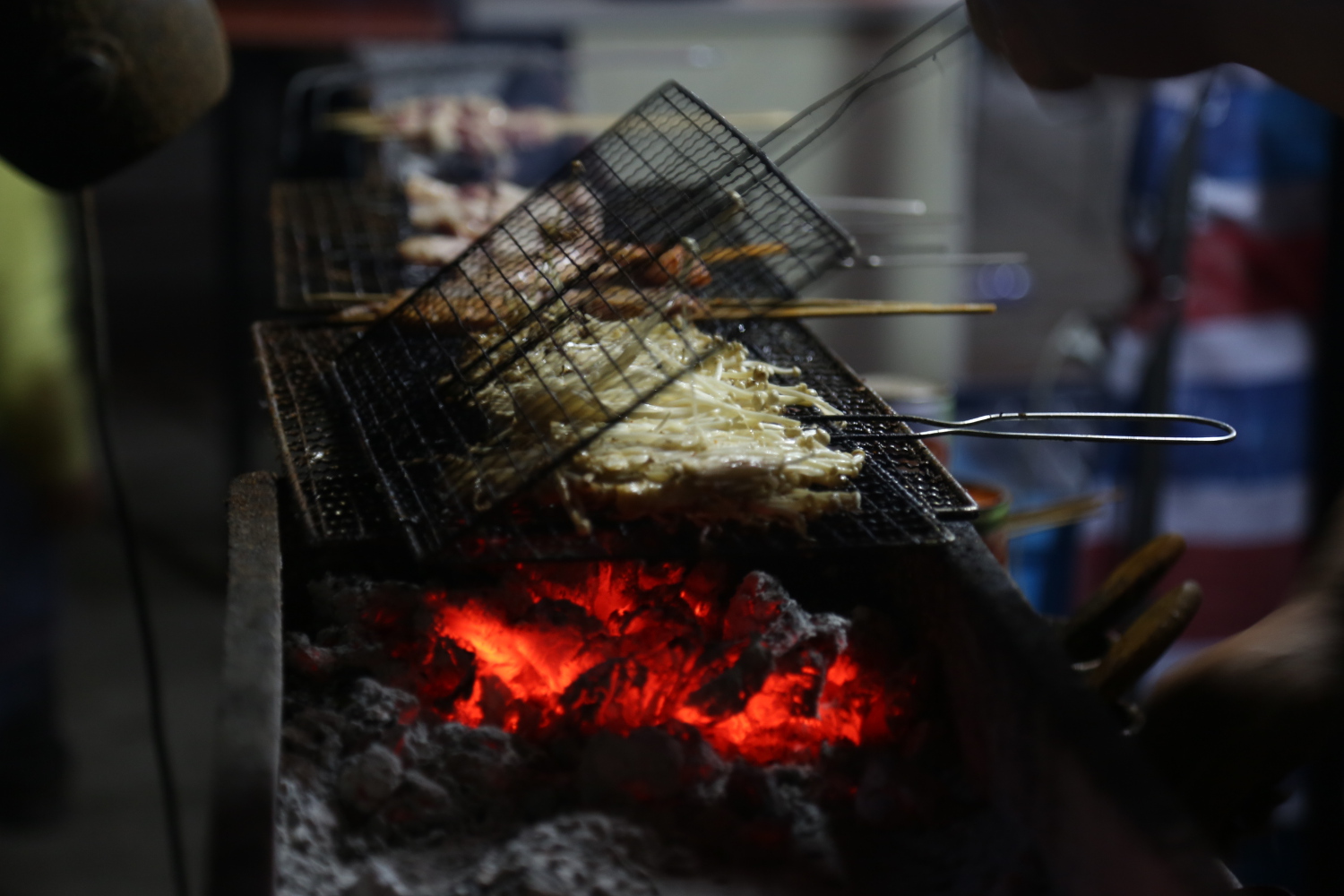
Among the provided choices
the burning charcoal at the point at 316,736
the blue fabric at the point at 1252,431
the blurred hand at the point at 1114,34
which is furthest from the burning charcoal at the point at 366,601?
the blue fabric at the point at 1252,431

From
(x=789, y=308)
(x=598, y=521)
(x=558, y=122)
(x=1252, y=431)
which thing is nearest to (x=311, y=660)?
(x=598, y=521)

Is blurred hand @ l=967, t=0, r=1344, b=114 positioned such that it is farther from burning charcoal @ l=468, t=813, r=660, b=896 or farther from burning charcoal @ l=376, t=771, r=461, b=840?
burning charcoal @ l=376, t=771, r=461, b=840

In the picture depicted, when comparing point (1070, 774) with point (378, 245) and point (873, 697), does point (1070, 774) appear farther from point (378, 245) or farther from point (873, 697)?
point (378, 245)

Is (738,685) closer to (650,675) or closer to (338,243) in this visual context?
(650,675)

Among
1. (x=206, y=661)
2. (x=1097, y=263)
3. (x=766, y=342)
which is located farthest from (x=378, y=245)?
(x=1097, y=263)

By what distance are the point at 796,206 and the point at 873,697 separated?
925 millimetres

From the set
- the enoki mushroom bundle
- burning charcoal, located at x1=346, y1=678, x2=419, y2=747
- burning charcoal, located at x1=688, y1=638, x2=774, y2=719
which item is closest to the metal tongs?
the enoki mushroom bundle

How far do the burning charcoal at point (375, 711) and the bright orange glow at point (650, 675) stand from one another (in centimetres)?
→ 10

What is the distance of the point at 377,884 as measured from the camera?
152 centimetres

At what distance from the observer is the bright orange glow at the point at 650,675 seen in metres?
1.92

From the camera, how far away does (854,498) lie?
79.2 inches

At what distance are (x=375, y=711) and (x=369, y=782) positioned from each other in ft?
0.60

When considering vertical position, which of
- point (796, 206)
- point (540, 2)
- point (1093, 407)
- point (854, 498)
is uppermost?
point (540, 2)

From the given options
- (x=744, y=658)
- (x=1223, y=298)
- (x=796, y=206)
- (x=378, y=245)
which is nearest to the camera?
(x=744, y=658)
